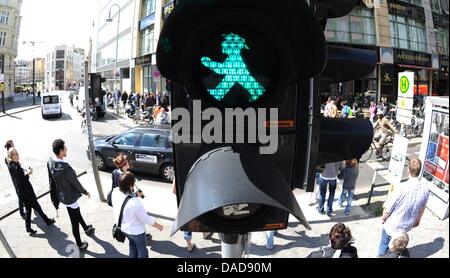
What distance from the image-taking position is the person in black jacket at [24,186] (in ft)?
8.15

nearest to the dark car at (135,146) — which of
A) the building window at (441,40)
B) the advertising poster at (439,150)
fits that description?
the advertising poster at (439,150)

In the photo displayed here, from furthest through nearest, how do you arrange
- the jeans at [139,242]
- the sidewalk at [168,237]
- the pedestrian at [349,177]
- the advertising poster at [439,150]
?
the pedestrian at [349,177] → the jeans at [139,242] → the sidewalk at [168,237] → the advertising poster at [439,150]

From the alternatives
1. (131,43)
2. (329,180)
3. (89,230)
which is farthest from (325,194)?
(131,43)

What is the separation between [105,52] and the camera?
6.97 feet

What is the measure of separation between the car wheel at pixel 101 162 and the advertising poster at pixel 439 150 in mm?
2763

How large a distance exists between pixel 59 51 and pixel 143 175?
245 cm

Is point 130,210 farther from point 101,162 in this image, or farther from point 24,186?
point 24,186

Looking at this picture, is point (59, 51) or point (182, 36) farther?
point (59, 51)

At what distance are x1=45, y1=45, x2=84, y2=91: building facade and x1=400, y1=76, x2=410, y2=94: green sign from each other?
1.77 metres

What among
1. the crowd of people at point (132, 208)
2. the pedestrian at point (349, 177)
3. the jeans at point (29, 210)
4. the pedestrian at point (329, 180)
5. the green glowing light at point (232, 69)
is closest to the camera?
the green glowing light at point (232, 69)

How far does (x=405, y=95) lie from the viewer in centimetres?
180

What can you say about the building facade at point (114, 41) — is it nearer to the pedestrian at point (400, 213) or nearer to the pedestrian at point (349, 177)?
the pedestrian at point (400, 213)
